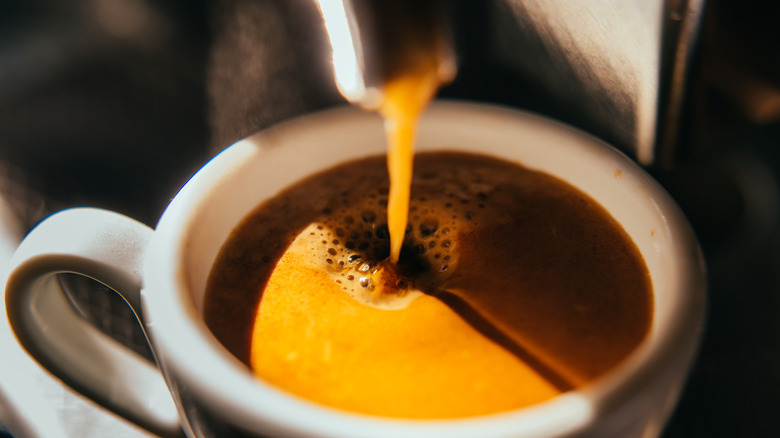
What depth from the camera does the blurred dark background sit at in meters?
0.45

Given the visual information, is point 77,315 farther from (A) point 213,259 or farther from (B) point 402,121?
(B) point 402,121

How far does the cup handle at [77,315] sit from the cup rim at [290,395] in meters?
0.03

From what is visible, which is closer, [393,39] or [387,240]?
[393,39]

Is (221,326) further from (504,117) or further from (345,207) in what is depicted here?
(504,117)

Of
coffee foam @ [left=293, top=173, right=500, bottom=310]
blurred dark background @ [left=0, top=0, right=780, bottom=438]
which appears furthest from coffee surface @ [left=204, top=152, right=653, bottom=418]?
blurred dark background @ [left=0, top=0, right=780, bottom=438]

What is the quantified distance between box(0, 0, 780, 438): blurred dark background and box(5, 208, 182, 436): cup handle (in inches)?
8.9

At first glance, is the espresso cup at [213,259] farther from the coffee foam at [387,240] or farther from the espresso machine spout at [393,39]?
the espresso machine spout at [393,39]

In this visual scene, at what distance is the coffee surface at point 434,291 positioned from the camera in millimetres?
389

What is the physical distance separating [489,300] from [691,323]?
0.13 m

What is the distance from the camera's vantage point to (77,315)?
50 cm

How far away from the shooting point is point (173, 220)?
0.45 m

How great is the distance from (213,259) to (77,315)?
118 mm

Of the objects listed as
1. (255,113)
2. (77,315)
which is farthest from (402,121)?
(255,113)

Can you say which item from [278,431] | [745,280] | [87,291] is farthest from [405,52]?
[87,291]
